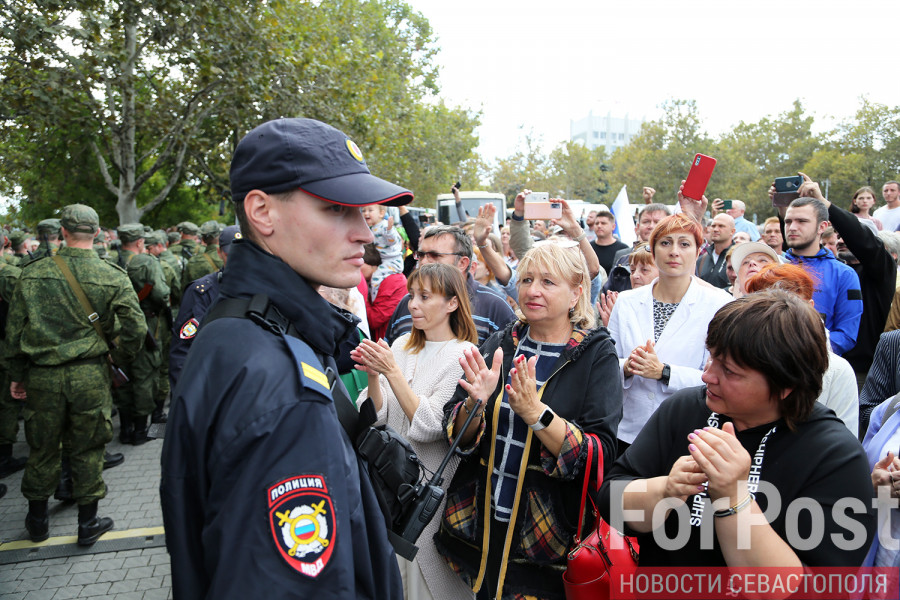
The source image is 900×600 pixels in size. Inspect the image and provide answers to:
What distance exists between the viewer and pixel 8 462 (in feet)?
19.4

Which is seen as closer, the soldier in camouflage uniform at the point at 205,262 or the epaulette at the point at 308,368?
the epaulette at the point at 308,368

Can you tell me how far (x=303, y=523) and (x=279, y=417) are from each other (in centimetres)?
22

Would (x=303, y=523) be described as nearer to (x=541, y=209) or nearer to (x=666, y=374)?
(x=666, y=374)

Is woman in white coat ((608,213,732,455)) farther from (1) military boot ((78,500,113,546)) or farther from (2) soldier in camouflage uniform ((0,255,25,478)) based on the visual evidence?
(2) soldier in camouflage uniform ((0,255,25,478))

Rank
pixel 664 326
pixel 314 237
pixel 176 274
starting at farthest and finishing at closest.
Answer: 1. pixel 176 274
2. pixel 664 326
3. pixel 314 237

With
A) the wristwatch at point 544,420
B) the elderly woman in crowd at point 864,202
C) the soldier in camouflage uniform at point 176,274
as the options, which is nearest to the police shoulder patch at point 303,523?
the wristwatch at point 544,420

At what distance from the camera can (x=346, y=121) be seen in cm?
1407

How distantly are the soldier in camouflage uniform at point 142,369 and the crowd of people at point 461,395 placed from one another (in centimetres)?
153

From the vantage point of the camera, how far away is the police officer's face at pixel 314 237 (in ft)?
4.77

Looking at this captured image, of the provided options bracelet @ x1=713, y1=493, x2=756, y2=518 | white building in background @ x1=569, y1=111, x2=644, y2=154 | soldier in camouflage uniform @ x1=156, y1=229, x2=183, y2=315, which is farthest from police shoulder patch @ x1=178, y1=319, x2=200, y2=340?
white building in background @ x1=569, y1=111, x2=644, y2=154

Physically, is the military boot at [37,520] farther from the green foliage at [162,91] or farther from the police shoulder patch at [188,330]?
the green foliage at [162,91]

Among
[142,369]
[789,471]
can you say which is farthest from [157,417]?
[789,471]

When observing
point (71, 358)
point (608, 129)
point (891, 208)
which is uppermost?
point (608, 129)

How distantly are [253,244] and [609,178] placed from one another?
5355 cm
